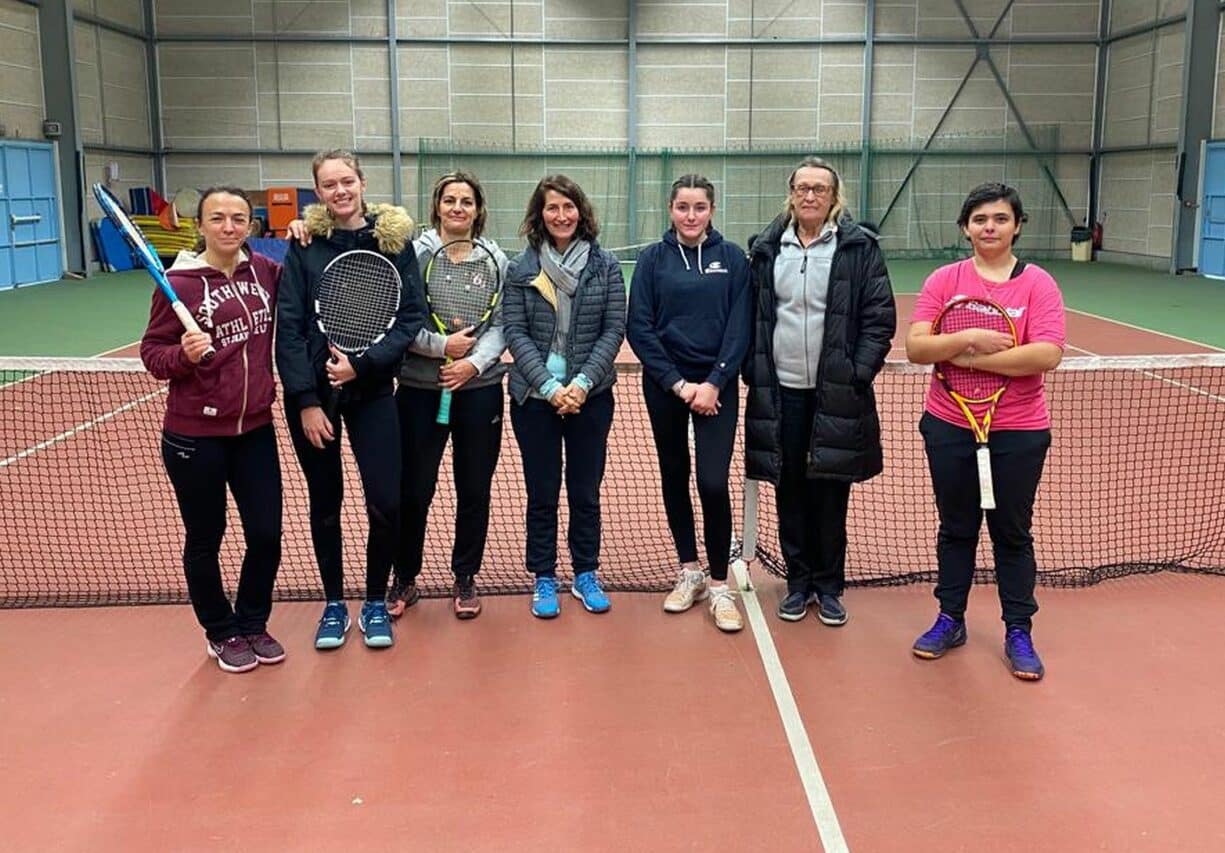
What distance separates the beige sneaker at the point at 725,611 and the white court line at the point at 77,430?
5762 mm

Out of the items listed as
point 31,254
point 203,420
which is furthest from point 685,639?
point 31,254

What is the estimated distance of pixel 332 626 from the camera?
194 inches

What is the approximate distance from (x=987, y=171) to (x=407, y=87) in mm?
14880

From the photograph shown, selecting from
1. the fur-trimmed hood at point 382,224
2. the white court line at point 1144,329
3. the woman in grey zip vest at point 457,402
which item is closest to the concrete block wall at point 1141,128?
the white court line at point 1144,329

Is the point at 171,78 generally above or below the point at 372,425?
above

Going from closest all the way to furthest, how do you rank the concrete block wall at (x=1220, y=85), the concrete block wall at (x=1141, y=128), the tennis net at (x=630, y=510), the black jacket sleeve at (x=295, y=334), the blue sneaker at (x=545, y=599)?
the black jacket sleeve at (x=295, y=334) < the blue sneaker at (x=545, y=599) < the tennis net at (x=630, y=510) < the concrete block wall at (x=1220, y=85) < the concrete block wall at (x=1141, y=128)

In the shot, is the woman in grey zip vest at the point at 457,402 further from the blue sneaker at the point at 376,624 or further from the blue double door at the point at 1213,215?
the blue double door at the point at 1213,215

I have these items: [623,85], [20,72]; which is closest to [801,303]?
[20,72]

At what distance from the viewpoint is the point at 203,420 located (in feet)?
14.2

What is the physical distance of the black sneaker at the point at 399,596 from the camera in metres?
5.25

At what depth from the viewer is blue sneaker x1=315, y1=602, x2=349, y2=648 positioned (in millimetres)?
4867

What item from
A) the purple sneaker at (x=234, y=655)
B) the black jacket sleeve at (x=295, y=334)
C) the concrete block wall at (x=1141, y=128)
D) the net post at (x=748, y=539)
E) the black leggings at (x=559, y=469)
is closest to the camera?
the black jacket sleeve at (x=295, y=334)

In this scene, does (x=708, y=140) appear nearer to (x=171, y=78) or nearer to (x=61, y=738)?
(x=171, y=78)

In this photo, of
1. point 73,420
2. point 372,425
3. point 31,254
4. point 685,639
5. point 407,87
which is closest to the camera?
point 372,425
